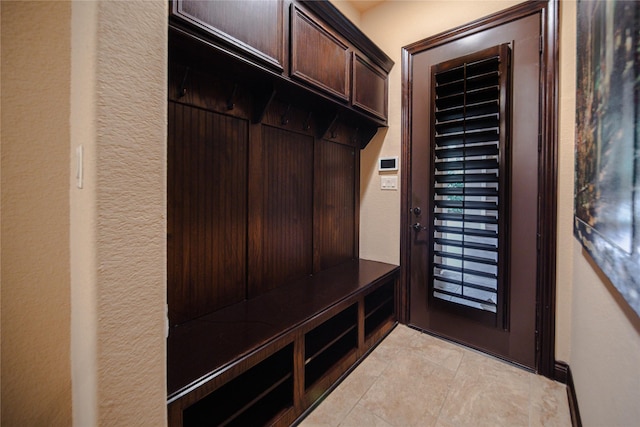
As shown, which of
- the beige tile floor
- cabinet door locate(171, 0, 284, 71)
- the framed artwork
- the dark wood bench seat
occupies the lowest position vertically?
the beige tile floor

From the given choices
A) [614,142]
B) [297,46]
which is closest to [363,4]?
[297,46]

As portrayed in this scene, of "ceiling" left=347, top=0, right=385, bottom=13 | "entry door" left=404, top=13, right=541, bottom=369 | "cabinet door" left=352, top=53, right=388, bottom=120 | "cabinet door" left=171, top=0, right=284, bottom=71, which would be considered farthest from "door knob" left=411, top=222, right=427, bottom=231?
"ceiling" left=347, top=0, right=385, bottom=13

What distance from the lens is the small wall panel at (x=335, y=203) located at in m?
2.39

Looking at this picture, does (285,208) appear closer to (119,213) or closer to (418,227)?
(418,227)

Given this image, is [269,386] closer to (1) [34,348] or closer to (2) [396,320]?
(1) [34,348]

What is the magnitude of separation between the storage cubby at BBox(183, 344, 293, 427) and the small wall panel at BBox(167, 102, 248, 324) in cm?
43

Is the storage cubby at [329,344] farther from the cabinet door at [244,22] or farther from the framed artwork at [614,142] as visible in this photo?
the cabinet door at [244,22]

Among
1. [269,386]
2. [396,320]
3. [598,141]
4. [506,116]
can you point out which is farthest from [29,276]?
[506,116]

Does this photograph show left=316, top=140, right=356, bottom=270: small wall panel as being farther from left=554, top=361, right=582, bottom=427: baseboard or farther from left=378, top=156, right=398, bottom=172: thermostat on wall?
left=554, top=361, right=582, bottom=427: baseboard

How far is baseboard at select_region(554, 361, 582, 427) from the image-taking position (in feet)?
4.71

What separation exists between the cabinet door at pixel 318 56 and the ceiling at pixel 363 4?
3.25 ft

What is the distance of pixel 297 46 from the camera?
1646 mm

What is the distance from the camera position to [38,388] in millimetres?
869

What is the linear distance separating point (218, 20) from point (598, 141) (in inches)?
62.7
